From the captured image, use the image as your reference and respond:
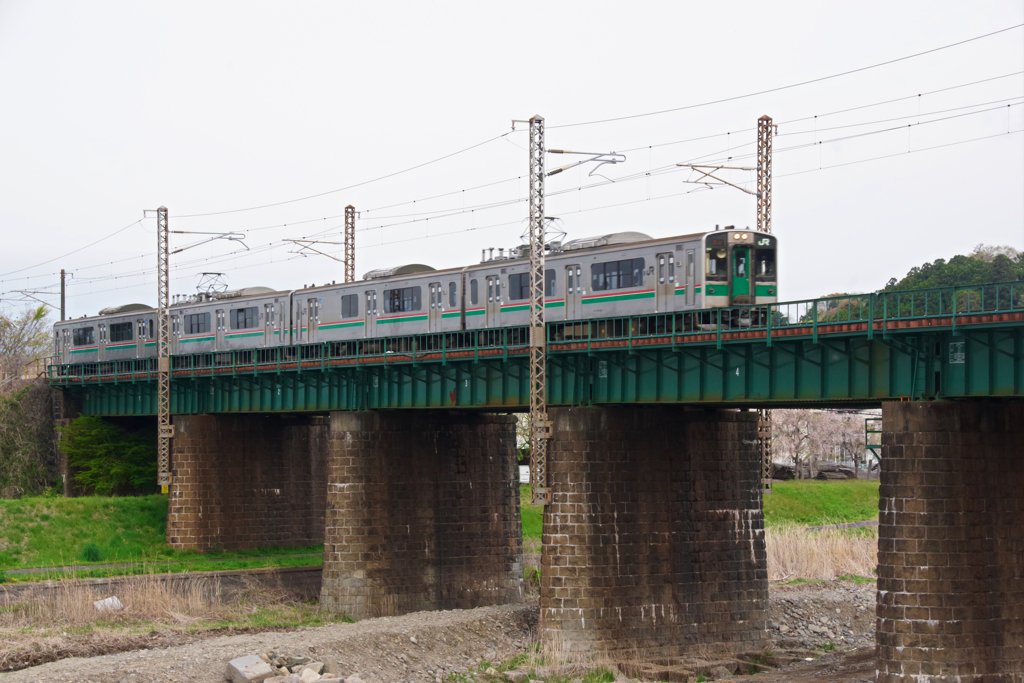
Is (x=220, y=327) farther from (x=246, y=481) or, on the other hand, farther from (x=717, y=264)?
(x=717, y=264)

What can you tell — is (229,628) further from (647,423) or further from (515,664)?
(647,423)

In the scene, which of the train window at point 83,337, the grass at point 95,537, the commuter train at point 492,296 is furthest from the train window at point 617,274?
the train window at point 83,337

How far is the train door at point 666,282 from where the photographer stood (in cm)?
3450

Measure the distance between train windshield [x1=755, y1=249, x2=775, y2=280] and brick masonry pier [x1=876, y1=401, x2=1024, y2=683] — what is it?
8823 millimetres

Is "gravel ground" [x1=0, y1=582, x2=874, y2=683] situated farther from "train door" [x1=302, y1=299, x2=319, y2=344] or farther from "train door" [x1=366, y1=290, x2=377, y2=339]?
"train door" [x1=302, y1=299, x2=319, y2=344]

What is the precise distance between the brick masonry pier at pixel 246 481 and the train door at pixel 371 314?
336 inches

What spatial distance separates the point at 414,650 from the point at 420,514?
26.9 ft

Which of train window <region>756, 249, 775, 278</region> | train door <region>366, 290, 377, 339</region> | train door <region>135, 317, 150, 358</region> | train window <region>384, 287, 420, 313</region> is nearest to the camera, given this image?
train window <region>756, 249, 775, 278</region>

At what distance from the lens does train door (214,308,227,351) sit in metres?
53.8

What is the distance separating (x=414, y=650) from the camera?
3512 cm

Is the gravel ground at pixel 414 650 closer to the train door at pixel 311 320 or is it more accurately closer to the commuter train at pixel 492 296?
the commuter train at pixel 492 296

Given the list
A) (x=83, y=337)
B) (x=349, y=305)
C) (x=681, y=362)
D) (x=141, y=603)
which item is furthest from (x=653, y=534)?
(x=83, y=337)

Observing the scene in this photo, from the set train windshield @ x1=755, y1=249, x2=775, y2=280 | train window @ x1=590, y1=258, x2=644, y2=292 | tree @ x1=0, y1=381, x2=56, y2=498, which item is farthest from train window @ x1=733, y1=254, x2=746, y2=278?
tree @ x1=0, y1=381, x2=56, y2=498

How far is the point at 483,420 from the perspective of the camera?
44.8 meters
